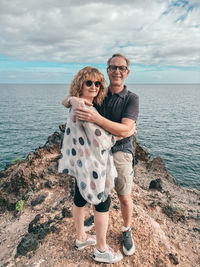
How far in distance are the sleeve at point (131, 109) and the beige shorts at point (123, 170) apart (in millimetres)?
809

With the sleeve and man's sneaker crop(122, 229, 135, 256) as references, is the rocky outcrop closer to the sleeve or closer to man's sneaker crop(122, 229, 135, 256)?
man's sneaker crop(122, 229, 135, 256)

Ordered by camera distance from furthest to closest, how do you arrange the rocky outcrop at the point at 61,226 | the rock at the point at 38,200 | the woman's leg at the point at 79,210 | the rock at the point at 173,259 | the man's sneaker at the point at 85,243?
the rock at the point at 38,200 → the rock at the point at 173,259 → the rocky outcrop at the point at 61,226 → the man's sneaker at the point at 85,243 → the woman's leg at the point at 79,210

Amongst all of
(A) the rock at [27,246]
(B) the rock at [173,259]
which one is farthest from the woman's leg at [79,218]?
(B) the rock at [173,259]

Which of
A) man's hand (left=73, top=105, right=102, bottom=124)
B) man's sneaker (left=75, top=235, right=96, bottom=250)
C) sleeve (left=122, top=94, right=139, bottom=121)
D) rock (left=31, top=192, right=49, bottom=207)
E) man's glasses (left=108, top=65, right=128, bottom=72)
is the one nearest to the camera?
Result: man's hand (left=73, top=105, right=102, bottom=124)

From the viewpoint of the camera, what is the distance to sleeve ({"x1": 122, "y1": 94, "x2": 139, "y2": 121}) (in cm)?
349

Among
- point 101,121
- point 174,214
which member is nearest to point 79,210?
point 101,121

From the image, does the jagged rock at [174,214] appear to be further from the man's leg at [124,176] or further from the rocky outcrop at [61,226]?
the man's leg at [124,176]

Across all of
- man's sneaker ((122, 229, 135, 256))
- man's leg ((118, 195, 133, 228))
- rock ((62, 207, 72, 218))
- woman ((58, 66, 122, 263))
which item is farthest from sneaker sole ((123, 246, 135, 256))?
rock ((62, 207, 72, 218))

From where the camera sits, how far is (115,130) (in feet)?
10.5

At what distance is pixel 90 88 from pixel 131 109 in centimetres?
89

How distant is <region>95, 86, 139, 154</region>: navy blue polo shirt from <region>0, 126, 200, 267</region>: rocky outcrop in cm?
278

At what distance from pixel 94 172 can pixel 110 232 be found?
266cm

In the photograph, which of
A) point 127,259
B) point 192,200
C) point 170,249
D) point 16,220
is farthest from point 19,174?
point 192,200

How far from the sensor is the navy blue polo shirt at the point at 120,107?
11.6 ft
